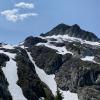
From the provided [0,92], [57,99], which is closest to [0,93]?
[0,92]

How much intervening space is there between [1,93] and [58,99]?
135 m

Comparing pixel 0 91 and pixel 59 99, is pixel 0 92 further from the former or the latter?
pixel 59 99

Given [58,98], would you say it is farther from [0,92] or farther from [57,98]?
[0,92]

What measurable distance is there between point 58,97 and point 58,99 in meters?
0.40

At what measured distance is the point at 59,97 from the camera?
6869 centimetres

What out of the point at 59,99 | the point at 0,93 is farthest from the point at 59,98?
the point at 0,93

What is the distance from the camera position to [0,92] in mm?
199000

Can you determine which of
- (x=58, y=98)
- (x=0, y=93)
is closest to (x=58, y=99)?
(x=58, y=98)

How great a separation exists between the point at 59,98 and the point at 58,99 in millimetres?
295

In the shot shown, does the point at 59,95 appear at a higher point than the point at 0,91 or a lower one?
higher

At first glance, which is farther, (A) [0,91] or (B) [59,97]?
(A) [0,91]

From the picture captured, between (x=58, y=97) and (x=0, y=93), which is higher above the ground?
(x=58, y=97)

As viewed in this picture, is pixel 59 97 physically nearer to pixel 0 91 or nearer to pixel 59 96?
pixel 59 96

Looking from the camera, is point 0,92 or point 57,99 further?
point 0,92
